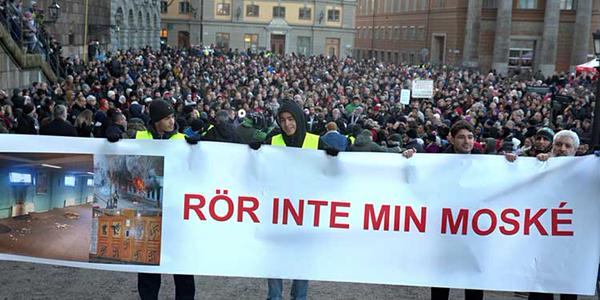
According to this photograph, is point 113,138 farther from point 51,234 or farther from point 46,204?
point 51,234

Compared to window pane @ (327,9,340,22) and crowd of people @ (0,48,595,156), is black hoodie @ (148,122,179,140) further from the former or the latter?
window pane @ (327,9,340,22)

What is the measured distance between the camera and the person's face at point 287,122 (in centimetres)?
548

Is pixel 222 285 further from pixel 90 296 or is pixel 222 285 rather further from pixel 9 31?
pixel 9 31

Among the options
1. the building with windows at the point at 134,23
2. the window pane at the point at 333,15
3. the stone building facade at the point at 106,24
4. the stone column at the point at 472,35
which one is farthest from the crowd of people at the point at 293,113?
the window pane at the point at 333,15

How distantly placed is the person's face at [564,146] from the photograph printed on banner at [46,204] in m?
3.84

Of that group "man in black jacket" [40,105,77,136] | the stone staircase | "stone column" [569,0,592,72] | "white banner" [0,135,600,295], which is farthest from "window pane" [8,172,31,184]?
"stone column" [569,0,592,72]

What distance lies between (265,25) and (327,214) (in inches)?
2927

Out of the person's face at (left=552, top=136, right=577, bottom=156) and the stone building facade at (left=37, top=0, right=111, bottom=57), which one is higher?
the stone building facade at (left=37, top=0, right=111, bottom=57)

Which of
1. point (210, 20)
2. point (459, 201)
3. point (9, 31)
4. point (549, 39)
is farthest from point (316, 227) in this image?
point (210, 20)

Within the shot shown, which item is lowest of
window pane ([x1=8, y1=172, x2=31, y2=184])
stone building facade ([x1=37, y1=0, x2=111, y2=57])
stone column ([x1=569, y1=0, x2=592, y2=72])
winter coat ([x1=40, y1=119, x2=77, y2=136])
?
window pane ([x1=8, y1=172, x2=31, y2=184])

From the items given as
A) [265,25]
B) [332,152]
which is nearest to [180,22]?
[265,25]

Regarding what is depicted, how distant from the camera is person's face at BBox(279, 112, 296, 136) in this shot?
18.0 ft

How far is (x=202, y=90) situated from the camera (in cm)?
2333

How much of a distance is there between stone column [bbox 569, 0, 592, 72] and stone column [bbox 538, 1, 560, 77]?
5.96ft
